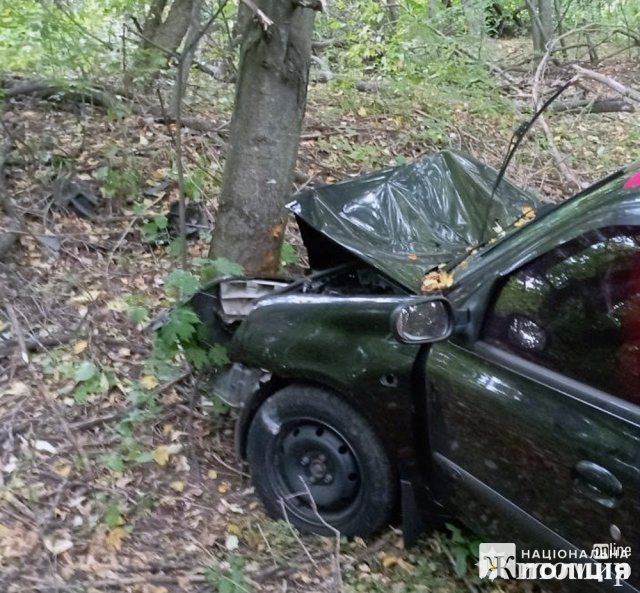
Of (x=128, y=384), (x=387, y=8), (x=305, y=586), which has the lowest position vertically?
(x=305, y=586)

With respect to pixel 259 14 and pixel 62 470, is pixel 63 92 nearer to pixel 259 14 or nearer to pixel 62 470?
pixel 259 14

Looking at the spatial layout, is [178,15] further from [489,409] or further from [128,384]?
[489,409]

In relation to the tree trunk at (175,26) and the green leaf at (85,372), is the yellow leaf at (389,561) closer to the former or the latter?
the green leaf at (85,372)

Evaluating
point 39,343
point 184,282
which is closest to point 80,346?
point 39,343

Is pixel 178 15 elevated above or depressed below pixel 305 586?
above

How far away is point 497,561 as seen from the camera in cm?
307

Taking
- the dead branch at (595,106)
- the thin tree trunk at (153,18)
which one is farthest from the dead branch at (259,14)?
the dead branch at (595,106)

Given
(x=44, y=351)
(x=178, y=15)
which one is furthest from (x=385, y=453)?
(x=178, y=15)

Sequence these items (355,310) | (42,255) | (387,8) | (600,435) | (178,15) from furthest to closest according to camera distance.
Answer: (387,8) → (178,15) → (42,255) → (355,310) → (600,435)

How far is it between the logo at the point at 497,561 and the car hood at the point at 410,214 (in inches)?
46.5

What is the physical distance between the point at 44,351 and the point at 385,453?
2638 millimetres

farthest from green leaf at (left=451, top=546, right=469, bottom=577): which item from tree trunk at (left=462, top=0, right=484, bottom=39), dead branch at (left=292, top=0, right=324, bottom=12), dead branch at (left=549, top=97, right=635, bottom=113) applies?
tree trunk at (left=462, top=0, right=484, bottom=39)

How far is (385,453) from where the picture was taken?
3.35 meters

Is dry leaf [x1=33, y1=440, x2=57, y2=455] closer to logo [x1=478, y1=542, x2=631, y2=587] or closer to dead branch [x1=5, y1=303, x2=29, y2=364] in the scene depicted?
dead branch [x1=5, y1=303, x2=29, y2=364]
